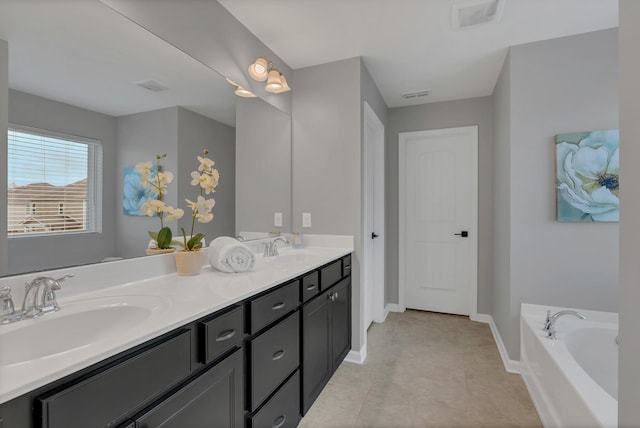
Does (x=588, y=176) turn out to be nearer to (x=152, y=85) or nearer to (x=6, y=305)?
(x=152, y=85)

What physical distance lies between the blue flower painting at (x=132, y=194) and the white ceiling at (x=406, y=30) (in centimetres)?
122

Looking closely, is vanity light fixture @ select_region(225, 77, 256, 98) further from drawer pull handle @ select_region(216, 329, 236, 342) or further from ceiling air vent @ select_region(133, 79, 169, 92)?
drawer pull handle @ select_region(216, 329, 236, 342)

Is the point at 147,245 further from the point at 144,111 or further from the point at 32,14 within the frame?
the point at 32,14

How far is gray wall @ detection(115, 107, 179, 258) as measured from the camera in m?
1.34

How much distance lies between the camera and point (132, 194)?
1.38 metres

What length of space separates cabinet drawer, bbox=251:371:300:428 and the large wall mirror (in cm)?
94

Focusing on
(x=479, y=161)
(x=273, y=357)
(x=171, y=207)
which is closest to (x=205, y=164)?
(x=171, y=207)

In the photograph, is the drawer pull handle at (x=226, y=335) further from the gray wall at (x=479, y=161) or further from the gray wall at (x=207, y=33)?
the gray wall at (x=479, y=161)

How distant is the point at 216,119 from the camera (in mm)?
1909

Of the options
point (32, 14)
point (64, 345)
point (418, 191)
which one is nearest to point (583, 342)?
A: point (418, 191)

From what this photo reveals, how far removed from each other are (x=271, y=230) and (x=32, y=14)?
1.75m

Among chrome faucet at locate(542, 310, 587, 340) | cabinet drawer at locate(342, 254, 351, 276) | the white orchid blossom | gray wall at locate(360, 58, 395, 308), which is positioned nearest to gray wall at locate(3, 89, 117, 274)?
the white orchid blossom

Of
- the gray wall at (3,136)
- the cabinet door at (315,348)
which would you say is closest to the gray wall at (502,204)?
the cabinet door at (315,348)

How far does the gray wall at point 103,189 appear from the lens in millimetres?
1035
